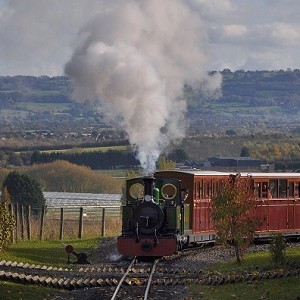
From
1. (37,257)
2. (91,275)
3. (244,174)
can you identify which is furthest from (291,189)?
(91,275)

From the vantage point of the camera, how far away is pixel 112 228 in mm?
52062

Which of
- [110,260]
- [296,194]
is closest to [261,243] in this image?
[296,194]

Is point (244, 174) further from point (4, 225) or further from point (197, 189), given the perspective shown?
point (4, 225)

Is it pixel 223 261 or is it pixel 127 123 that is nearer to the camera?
pixel 223 261

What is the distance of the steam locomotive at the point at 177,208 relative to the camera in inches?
1283

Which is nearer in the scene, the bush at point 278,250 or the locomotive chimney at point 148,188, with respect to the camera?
the bush at point 278,250

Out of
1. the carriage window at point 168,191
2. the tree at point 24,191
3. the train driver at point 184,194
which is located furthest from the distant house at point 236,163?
the carriage window at point 168,191

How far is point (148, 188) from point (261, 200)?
7812 mm

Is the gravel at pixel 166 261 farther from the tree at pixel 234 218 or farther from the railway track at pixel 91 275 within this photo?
the tree at pixel 234 218

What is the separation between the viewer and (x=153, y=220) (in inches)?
1286

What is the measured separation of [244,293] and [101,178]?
218 feet

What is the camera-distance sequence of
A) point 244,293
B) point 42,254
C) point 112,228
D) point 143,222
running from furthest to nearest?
point 112,228
point 42,254
point 143,222
point 244,293

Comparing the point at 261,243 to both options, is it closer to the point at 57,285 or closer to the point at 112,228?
the point at 112,228

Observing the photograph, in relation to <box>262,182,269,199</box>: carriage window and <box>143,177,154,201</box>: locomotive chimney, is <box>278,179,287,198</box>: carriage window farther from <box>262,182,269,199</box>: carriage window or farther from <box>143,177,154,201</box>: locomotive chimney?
<box>143,177,154,201</box>: locomotive chimney
